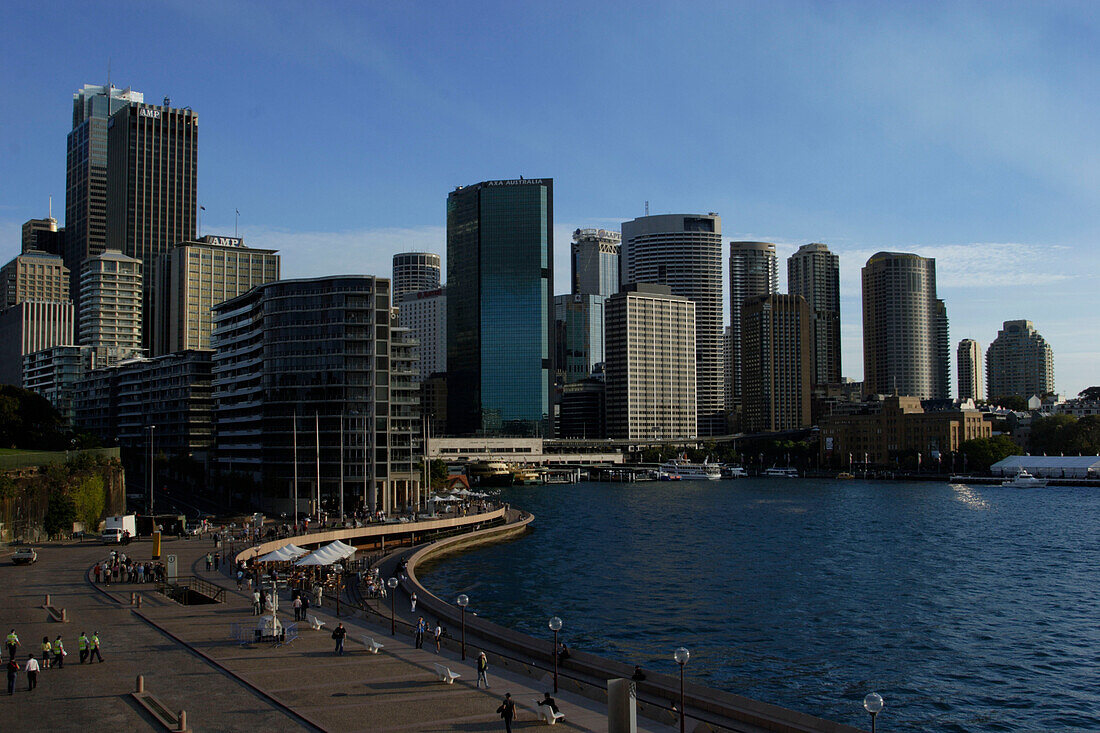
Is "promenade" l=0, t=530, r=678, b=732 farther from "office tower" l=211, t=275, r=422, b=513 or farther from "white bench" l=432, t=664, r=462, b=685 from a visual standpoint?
"office tower" l=211, t=275, r=422, b=513

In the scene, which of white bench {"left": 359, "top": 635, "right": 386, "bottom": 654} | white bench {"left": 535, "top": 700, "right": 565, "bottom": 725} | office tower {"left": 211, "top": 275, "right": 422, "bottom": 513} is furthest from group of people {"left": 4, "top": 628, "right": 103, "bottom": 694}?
office tower {"left": 211, "top": 275, "right": 422, "bottom": 513}

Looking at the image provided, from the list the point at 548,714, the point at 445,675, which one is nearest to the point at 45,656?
the point at 445,675

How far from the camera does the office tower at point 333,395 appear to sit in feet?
432

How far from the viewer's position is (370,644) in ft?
142

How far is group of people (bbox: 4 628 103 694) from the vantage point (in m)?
36.1

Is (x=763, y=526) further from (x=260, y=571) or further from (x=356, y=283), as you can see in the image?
(x=260, y=571)

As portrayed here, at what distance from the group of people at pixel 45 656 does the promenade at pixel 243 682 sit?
1.64ft

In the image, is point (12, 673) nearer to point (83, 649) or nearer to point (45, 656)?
point (45, 656)

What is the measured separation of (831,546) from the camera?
350 feet

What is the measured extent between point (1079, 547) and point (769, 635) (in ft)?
216

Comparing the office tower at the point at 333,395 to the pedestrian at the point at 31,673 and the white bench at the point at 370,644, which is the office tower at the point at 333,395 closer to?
the white bench at the point at 370,644

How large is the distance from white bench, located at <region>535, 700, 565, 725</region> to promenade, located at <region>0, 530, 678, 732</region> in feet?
1.18

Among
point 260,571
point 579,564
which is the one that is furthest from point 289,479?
point 260,571

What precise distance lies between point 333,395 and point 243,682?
97361mm
